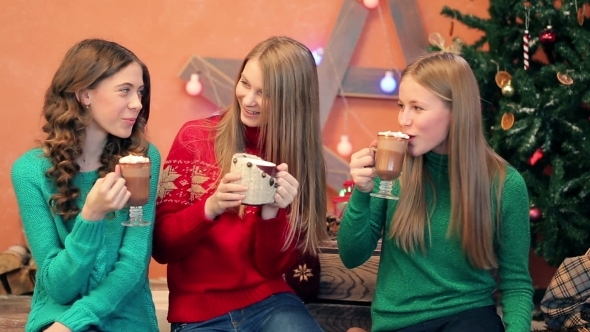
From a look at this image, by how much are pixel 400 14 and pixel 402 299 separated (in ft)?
6.45

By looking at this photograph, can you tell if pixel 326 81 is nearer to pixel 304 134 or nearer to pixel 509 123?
Result: pixel 509 123

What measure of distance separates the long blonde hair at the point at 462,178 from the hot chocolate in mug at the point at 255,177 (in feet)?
1.66

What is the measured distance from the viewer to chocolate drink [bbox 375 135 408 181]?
2252mm

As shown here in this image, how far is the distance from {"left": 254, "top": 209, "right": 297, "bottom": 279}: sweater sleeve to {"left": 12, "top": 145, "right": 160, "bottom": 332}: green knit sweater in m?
0.35

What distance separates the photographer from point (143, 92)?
2.50m

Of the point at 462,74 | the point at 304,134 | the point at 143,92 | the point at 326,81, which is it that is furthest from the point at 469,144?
the point at 326,81

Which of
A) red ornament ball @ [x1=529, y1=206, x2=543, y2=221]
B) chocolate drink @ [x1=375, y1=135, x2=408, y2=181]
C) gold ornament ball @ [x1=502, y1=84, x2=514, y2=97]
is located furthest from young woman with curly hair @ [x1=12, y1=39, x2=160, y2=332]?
red ornament ball @ [x1=529, y1=206, x2=543, y2=221]

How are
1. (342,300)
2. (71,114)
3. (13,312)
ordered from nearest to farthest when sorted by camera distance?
(71,114) < (342,300) < (13,312)

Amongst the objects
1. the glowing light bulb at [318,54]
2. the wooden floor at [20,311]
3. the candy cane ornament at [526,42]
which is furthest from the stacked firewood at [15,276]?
the candy cane ornament at [526,42]

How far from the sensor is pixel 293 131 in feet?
8.29

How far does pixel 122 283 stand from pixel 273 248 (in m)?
0.48

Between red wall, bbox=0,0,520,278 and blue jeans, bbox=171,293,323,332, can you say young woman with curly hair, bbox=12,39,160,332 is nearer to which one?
blue jeans, bbox=171,293,323,332

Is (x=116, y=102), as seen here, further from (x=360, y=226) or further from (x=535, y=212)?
(x=535, y=212)

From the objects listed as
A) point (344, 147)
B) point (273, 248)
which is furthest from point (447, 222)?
point (344, 147)
